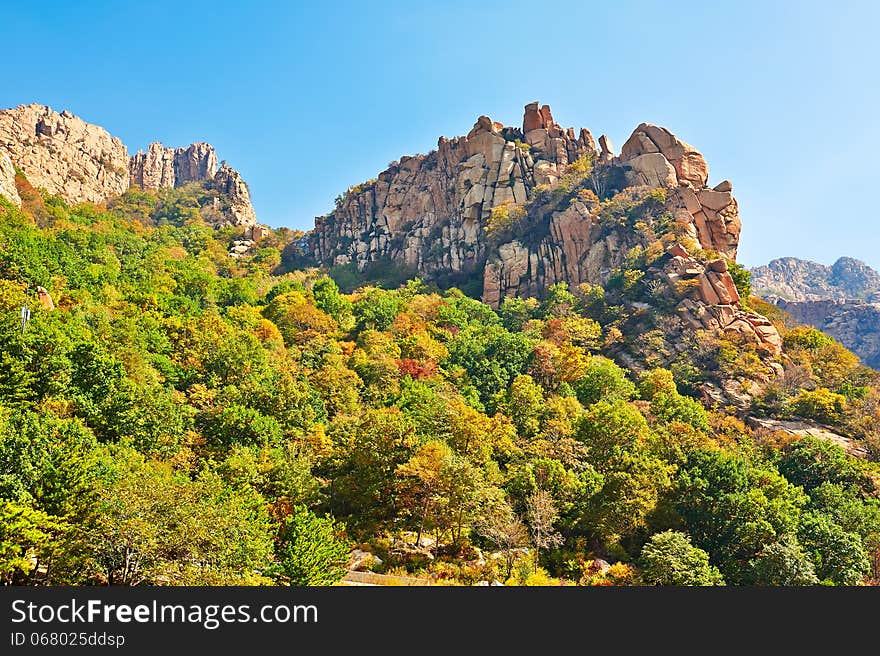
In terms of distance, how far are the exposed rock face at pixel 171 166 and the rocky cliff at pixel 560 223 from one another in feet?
172

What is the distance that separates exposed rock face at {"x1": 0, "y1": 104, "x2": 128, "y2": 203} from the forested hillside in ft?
151

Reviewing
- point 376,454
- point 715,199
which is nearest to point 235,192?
point 715,199

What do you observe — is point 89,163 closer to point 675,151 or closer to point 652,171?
point 652,171

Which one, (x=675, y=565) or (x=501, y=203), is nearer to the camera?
(x=675, y=565)

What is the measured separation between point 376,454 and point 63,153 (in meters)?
103

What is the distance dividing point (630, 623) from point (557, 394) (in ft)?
118

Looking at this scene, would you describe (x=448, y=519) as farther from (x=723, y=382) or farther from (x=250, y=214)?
(x=250, y=214)

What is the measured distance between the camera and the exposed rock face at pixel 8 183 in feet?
216

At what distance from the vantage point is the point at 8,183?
224ft

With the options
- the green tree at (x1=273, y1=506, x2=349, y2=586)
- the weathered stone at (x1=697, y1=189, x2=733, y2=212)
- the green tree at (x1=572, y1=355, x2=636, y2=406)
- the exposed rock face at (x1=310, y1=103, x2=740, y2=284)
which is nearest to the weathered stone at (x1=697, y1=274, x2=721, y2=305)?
the exposed rock face at (x1=310, y1=103, x2=740, y2=284)

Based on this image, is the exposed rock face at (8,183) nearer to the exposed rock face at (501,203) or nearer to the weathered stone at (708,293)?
the exposed rock face at (501,203)

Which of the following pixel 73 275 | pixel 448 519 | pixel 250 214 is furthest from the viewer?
pixel 250 214

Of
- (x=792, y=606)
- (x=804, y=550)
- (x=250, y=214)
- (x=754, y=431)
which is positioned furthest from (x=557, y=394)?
(x=250, y=214)

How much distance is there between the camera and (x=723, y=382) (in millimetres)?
51875
